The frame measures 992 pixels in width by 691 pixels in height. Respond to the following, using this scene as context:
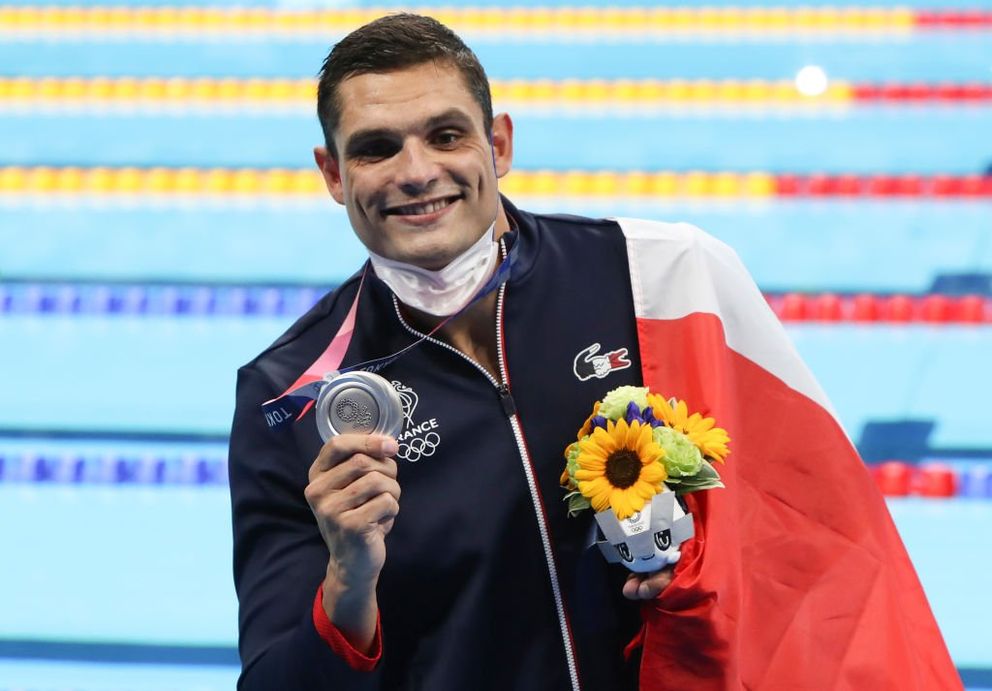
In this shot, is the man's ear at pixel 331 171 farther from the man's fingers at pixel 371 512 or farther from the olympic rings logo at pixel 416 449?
the man's fingers at pixel 371 512

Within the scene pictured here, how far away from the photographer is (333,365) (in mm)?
1461

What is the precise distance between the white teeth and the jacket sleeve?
0.25m

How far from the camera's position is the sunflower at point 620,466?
134 centimetres

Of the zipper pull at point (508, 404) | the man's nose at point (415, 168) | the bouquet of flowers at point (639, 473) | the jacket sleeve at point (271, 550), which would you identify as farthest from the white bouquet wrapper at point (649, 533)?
the man's nose at point (415, 168)

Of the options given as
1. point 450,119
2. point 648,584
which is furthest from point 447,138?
point 648,584

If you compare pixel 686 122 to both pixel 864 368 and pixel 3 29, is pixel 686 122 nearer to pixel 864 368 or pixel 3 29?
pixel 864 368

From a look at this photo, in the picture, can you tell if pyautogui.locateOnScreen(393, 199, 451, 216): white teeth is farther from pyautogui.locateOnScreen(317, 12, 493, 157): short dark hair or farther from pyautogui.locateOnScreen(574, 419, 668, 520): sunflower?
pyautogui.locateOnScreen(574, 419, 668, 520): sunflower

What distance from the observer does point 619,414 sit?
137 centimetres

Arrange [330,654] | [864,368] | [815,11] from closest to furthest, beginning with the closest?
[330,654]
[864,368]
[815,11]

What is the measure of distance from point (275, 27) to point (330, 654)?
228 inches

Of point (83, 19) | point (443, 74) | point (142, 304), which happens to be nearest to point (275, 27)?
point (83, 19)

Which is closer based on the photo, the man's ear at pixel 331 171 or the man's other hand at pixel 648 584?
the man's other hand at pixel 648 584

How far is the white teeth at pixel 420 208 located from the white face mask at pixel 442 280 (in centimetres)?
8

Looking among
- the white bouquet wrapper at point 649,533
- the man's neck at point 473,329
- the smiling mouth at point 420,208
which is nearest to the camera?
the white bouquet wrapper at point 649,533
